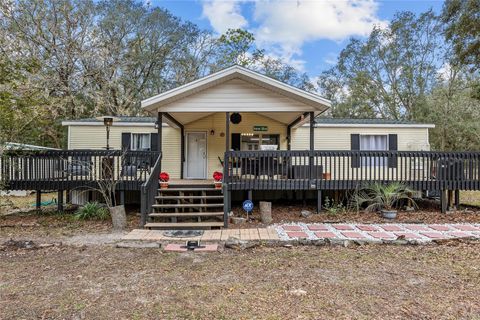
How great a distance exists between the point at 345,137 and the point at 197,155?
575 cm

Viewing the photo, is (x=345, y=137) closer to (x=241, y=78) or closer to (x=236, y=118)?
(x=236, y=118)

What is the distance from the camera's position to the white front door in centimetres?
1173

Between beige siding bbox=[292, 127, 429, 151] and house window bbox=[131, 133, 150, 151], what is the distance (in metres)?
5.61

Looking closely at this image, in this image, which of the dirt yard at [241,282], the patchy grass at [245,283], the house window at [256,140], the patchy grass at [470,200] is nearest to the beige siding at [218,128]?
the house window at [256,140]

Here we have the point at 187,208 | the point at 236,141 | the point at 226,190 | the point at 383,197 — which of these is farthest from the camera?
the point at 236,141

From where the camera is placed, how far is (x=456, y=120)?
20.6m

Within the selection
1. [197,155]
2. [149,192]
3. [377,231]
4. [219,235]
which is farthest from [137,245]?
[197,155]

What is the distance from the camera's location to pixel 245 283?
416cm

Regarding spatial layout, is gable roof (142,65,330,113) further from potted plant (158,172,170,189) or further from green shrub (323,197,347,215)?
green shrub (323,197,347,215)

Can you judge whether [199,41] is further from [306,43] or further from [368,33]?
[368,33]

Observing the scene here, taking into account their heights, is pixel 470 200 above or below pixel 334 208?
below

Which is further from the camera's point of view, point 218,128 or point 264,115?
point 218,128

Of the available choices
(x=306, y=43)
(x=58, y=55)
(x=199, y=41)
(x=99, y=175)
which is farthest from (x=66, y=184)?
(x=306, y=43)

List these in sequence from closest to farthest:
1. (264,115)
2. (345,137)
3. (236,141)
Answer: (264,115)
(236,141)
(345,137)
